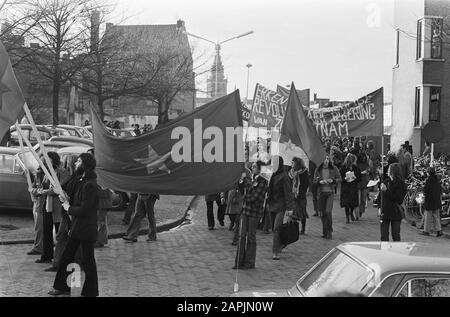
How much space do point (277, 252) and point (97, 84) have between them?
21.3 metres

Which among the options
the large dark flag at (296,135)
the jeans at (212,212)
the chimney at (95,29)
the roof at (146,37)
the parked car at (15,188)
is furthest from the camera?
the roof at (146,37)

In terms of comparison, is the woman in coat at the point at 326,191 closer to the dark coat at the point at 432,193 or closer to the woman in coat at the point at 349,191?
the woman in coat at the point at 349,191

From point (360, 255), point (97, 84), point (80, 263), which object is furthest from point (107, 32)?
point (360, 255)

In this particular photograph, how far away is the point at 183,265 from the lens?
1016 centimetres

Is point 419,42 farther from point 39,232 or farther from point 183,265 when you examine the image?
point 39,232

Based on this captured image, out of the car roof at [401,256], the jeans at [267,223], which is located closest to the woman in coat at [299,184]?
the jeans at [267,223]

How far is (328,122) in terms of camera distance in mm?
15031

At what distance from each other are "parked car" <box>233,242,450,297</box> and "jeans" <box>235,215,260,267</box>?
4685 millimetres

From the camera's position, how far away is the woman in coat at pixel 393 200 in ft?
36.3

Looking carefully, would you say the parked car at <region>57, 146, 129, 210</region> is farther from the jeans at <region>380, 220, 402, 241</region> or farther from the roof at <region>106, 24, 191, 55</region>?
the roof at <region>106, 24, 191, 55</region>

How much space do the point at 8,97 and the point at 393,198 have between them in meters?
6.68

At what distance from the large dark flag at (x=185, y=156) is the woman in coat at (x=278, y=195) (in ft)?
7.91

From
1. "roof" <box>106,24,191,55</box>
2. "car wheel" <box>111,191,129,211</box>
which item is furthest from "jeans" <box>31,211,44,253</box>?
"roof" <box>106,24,191,55</box>

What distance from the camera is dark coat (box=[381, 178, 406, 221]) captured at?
11.1m
